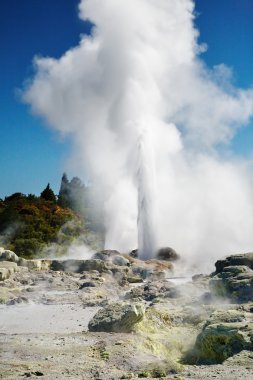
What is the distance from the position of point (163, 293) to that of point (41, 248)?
88.5 feet

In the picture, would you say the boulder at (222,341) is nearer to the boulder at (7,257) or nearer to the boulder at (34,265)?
the boulder at (34,265)

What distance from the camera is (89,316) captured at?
52.7 ft

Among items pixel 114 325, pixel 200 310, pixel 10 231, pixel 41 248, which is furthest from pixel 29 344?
pixel 10 231

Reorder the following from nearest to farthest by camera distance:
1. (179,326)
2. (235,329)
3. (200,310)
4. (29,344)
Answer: (235,329) → (29,344) → (179,326) → (200,310)

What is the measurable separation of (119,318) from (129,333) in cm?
53

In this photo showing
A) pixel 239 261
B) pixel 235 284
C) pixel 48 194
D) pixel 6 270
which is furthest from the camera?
pixel 48 194

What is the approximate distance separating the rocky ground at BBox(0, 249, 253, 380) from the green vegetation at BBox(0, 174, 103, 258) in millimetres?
23080

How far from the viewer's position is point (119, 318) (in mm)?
11773

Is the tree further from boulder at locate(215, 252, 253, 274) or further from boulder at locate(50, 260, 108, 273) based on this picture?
boulder at locate(215, 252, 253, 274)

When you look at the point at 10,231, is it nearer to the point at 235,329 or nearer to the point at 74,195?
the point at 74,195

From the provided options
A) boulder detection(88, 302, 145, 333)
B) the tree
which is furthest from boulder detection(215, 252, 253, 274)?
the tree

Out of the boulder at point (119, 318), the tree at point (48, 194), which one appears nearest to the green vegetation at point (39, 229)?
the tree at point (48, 194)

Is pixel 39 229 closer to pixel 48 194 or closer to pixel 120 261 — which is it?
pixel 120 261

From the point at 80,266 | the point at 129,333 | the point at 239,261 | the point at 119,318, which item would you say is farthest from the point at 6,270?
the point at 129,333
